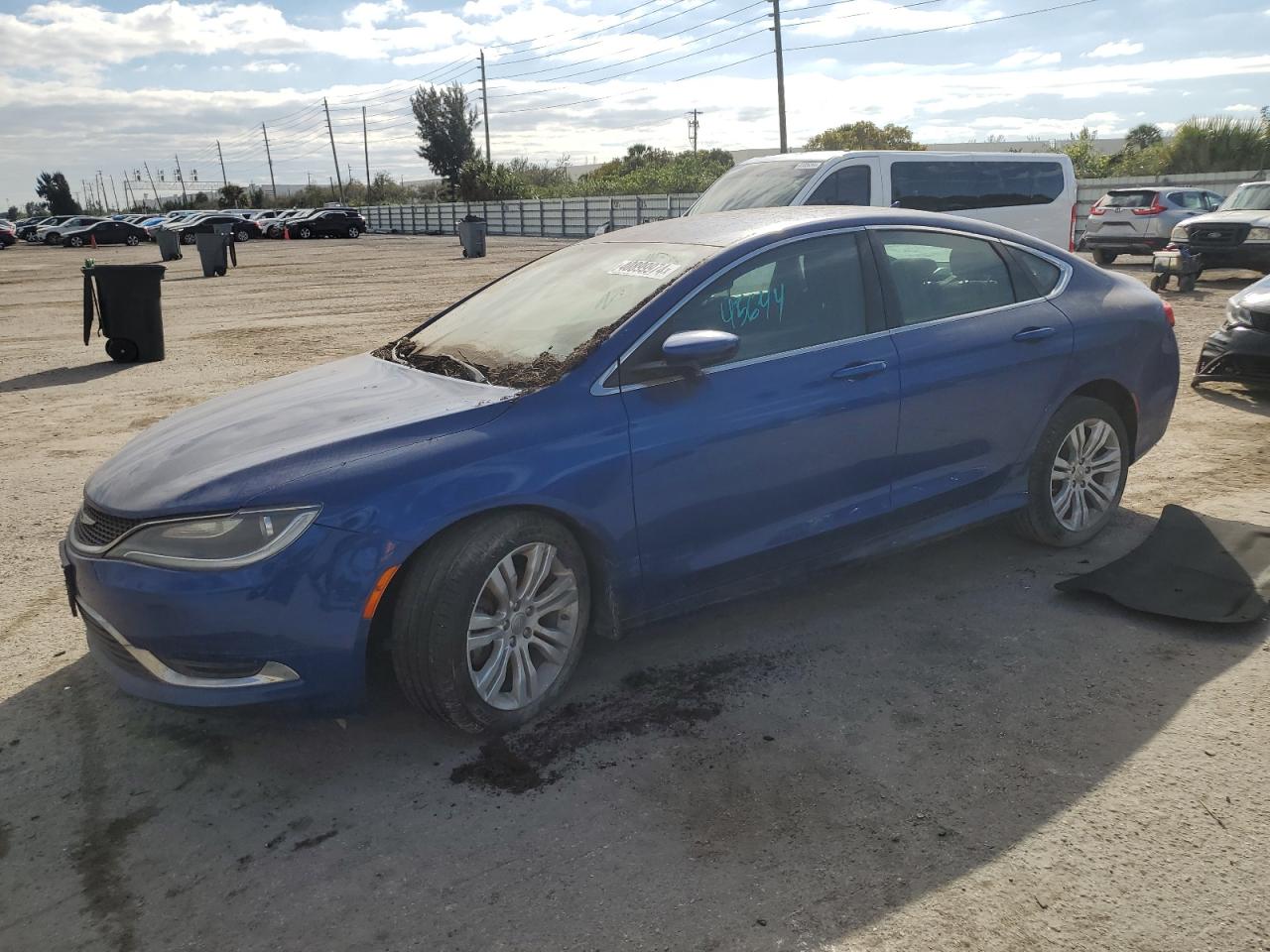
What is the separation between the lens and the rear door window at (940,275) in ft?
13.4

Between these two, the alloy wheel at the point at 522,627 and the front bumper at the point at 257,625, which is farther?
the alloy wheel at the point at 522,627

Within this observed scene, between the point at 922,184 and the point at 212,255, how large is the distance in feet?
→ 65.4

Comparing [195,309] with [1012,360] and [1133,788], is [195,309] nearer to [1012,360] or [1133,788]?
[1012,360]

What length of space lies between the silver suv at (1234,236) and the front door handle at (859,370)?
12676 millimetres

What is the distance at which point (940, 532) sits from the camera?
4.18m

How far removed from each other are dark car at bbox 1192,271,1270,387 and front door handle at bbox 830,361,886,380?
4.89 meters

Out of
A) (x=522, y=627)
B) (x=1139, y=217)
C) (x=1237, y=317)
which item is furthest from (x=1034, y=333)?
(x=1139, y=217)

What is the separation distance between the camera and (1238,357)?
A: 7.35m

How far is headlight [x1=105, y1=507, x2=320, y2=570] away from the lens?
9.34 ft

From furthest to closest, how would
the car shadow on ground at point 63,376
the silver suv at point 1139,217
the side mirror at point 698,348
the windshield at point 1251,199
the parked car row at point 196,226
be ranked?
the parked car row at point 196,226 < the silver suv at point 1139,217 < the windshield at point 1251,199 < the car shadow on ground at point 63,376 < the side mirror at point 698,348

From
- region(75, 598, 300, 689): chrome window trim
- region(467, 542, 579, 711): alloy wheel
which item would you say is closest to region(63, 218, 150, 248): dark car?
region(75, 598, 300, 689): chrome window trim

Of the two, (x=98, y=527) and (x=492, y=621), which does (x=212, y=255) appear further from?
(x=492, y=621)

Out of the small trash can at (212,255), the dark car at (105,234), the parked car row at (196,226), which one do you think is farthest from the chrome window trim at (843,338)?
the dark car at (105,234)

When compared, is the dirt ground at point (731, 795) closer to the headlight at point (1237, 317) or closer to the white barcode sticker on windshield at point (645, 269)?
the white barcode sticker on windshield at point (645, 269)
